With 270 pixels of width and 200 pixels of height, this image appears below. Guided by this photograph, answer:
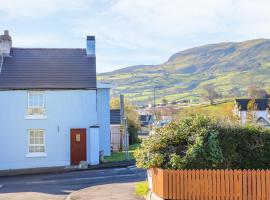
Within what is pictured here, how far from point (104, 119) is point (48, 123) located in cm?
522

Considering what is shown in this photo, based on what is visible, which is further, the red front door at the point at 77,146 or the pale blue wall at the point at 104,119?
the pale blue wall at the point at 104,119

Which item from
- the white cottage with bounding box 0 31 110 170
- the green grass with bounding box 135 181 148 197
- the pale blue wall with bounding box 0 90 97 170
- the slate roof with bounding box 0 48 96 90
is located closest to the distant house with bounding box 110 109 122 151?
the slate roof with bounding box 0 48 96 90

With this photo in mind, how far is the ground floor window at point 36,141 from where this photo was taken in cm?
3338

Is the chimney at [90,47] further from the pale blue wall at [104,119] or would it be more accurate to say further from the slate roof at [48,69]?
the pale blue wall at [104,119]

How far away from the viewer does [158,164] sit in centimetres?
1717

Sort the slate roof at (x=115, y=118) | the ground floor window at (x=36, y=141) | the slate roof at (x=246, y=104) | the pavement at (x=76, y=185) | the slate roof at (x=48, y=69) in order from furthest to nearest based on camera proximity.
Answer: the slate roof at (x=246, y=104) < the slate roof at (x=115, y=118) < the slate roof at (x=48, y=69) < the ground floor window at (x=36, y=141) < the pavement at (x=76, y=185)

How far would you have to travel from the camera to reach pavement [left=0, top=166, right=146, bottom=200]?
66.6 ft

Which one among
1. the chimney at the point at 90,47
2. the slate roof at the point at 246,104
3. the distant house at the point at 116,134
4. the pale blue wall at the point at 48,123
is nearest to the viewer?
the pale blue wall at the point at 48,123

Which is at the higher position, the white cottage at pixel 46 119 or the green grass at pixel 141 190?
the white cottage at pixel 46 119

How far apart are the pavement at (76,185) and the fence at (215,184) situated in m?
2.57

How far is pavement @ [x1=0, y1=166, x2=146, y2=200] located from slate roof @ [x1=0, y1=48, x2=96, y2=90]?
665 centimetres

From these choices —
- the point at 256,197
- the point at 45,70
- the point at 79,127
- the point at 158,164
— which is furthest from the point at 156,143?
the point at 45,70

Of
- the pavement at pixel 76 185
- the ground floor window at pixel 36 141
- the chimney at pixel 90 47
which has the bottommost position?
the pavement at pixel 76 185

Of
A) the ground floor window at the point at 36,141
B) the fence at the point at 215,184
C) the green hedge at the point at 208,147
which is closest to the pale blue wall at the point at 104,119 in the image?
the ground floor window at the point at 36,141
